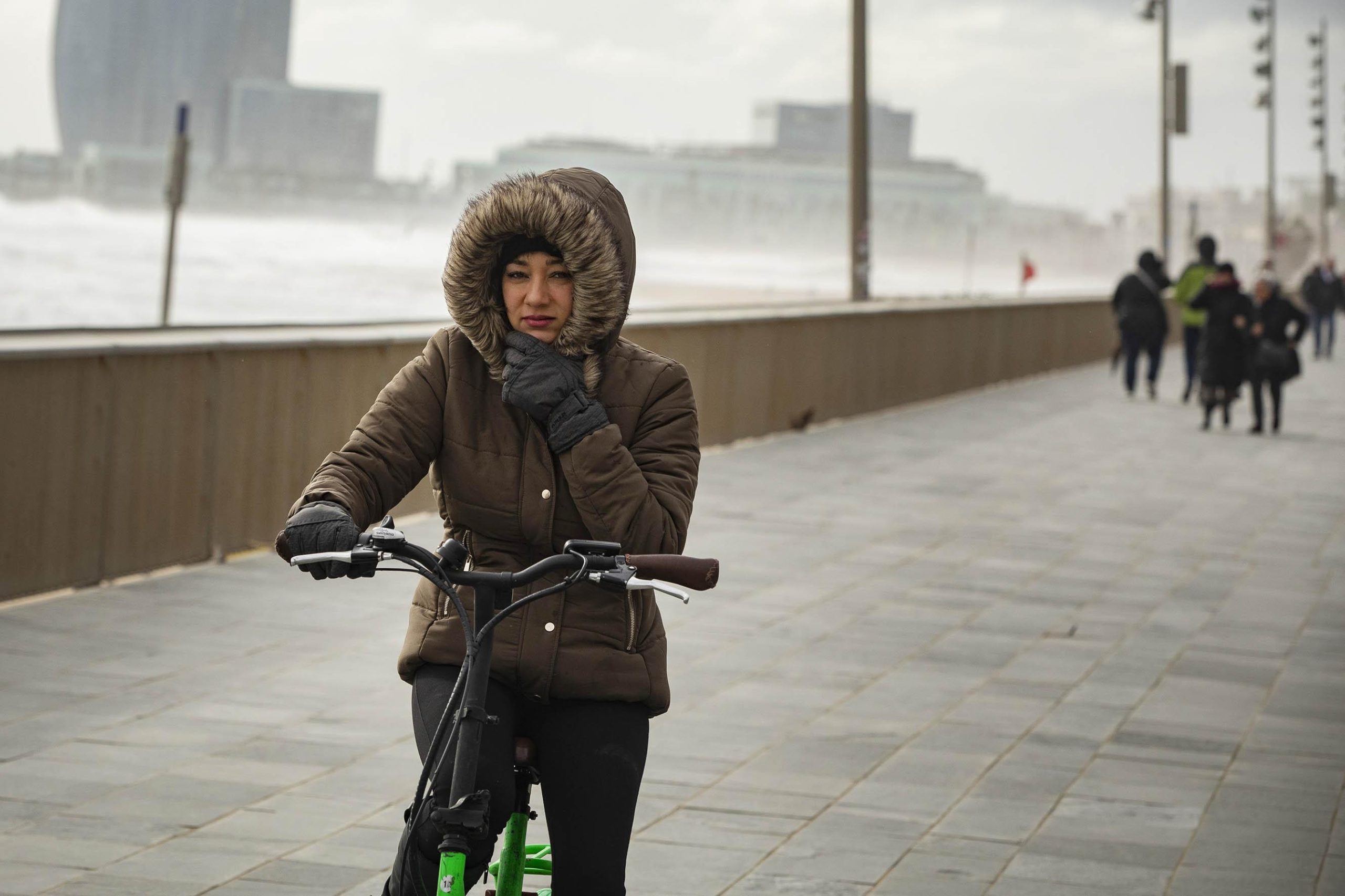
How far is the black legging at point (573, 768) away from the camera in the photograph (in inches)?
117

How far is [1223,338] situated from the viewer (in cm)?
1836

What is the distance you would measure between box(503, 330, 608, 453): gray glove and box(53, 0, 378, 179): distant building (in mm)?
167374

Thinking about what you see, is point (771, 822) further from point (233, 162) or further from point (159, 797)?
point (233, 162)

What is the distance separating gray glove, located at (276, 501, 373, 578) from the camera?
2.74 metres

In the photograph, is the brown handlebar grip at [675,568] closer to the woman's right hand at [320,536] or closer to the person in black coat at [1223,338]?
the woman's right hand at [320,536]

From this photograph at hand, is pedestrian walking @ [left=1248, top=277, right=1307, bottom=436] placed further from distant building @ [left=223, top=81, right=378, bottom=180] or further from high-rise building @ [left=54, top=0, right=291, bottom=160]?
distant building @ [left=223, top=81, right=378, bottom=180]

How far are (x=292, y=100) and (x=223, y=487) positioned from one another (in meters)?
172

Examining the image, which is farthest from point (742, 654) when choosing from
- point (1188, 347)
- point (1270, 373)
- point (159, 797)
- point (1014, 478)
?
point (1188, 347)

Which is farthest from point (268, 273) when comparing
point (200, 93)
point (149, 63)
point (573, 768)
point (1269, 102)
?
point (573, 768)

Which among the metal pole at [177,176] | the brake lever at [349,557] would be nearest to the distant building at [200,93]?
the metal pole at [177,176]

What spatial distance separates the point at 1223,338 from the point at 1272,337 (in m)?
0.46

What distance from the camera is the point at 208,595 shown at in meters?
8.19

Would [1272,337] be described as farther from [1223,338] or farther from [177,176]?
[177,176]

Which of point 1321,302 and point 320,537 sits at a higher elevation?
point 1321,302
